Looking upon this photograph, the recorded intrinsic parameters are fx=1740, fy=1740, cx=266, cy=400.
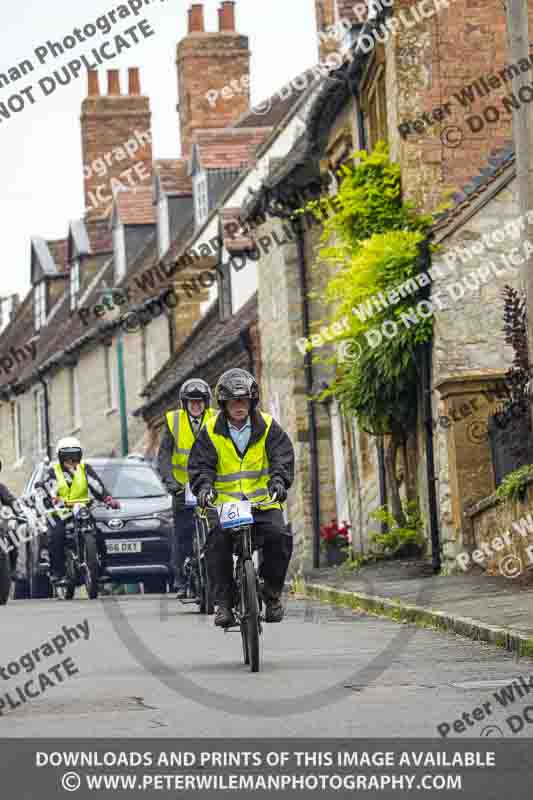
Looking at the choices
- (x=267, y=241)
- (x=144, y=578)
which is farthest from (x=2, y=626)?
(x=267, y=241)

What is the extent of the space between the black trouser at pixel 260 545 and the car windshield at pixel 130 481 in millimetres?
11417

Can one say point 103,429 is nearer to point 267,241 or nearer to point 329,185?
point 267,241

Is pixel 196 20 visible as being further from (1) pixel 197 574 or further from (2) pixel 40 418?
(1) pixel 197 574

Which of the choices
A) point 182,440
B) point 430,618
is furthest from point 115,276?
point 430,618

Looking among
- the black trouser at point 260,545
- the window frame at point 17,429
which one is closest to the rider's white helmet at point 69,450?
the black trouser at point 260,545

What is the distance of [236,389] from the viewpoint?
10.7m

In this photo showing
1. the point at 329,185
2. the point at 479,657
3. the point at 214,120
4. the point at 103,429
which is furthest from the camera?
the point at 103,429

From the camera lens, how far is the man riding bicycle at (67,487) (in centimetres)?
1923

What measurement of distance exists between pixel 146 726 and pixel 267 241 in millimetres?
21729

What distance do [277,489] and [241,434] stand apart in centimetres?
49

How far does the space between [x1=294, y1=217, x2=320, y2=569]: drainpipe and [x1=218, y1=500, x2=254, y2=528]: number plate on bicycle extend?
15928mm

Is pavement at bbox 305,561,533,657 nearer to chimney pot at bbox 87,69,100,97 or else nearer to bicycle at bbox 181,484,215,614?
bicycle at bbox 181,484,215,614

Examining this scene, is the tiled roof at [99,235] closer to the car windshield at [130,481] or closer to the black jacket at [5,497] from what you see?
the car windshield at [130,481]

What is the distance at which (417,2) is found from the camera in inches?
817
